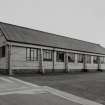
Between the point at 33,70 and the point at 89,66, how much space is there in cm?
1338

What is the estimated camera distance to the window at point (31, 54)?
59.1 ft

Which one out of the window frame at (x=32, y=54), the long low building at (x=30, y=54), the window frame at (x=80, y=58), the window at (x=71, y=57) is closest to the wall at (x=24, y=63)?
the long low building at (x=30, y=54)

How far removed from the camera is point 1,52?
1797 cm

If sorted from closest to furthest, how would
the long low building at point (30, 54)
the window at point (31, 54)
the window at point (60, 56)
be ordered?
1. the long low building at point (30, 54)
2. the window at point (31, 54)
3. the window at point (60, 56)

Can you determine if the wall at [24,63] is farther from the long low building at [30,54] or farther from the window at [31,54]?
the window at [31,54]

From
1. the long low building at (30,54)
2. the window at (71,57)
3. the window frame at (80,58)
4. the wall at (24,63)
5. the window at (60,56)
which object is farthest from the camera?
the window frame at (80,58)

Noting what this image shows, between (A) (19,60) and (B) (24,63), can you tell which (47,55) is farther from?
(A) (19,60)

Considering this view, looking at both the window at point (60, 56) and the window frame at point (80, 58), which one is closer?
the window at point (60, 56)

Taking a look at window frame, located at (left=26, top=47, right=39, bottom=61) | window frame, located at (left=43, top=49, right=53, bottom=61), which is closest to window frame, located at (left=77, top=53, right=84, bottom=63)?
window frame, located at (left=43, top=49, right=53, bottom=61)

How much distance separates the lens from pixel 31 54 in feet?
60.3

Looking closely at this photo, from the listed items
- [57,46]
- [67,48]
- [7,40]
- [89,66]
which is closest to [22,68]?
[7,40]

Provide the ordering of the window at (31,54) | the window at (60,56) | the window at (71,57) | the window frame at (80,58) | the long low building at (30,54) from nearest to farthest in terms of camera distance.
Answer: the long low building at (30,54), the window at (31,54), the window at (60,56), the window at (71,57), the window frame at (80,58)

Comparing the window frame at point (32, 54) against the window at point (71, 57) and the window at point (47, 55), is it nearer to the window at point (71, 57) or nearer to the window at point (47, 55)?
the window at point (47, 55)

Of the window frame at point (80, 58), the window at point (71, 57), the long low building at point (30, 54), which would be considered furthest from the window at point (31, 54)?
the window frame at point (80, 58)
